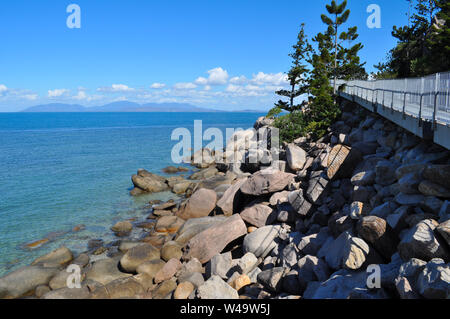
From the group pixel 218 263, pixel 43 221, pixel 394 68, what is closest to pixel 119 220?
pixel 43 221

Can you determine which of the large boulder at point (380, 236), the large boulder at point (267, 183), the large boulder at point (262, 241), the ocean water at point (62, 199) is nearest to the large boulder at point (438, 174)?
the large boulder at point (380, 236)

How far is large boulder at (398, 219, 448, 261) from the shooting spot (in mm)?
5670

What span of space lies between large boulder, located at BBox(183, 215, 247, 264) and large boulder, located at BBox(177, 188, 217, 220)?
3.76m

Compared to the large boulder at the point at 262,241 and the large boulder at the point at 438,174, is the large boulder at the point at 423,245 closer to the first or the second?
the large boulder at the point at 438,174

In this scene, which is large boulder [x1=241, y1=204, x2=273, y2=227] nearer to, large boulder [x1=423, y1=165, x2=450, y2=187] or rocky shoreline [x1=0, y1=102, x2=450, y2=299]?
rocky shoreline [x1=0, y1=102, x2=450, y2=299]

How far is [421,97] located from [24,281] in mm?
13178

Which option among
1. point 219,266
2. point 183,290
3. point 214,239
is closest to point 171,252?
point 214,239

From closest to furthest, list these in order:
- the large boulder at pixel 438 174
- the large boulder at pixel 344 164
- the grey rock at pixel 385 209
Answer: the large boulder at pixel 438 174
the grey rock at pixel 385 209
the large boulder at pixel 344 164

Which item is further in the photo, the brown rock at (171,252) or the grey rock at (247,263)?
the brown rock at (171,252)

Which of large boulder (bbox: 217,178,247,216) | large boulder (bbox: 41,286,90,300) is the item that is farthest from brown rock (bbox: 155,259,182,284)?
large boulder (bbox: 217,178,247,216)

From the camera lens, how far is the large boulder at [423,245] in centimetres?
567

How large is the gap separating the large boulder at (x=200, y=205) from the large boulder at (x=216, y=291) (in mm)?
7715

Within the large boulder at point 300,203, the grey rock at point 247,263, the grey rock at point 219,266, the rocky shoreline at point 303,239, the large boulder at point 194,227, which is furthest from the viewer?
the large boulder at point 194,227

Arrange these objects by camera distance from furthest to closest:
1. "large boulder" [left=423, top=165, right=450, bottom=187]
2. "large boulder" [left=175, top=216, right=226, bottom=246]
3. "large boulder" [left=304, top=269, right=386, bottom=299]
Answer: "large boulder" [left=175, top=216, right=226, bottom=246] → "large boulder" [left=423, top=165, right=450, bottom=187] → "large boulder" [left=304, top=269, right=386, bottom=299]
